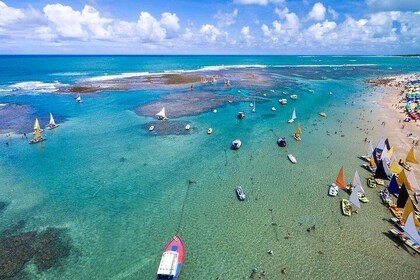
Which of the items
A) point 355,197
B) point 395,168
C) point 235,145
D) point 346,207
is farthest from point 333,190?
point 235,145

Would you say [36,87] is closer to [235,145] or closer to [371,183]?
[235,145]

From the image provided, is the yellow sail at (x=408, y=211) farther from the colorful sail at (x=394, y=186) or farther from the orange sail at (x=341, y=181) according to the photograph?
the orange sail at (x=341, y=181)

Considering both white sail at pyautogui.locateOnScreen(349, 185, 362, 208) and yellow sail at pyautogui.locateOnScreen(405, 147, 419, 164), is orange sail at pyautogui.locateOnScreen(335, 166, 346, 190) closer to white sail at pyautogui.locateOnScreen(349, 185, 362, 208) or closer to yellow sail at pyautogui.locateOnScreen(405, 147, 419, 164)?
white sail at pyautogui.locateOnScreen(349, 185, 362, 208)

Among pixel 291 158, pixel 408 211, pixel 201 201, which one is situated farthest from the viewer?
pixel 291 158

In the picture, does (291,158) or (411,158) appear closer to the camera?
(411,158)

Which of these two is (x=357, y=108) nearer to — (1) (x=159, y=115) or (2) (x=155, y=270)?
(1) (x=159, y=115)

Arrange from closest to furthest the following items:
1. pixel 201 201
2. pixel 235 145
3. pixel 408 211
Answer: pixel 408 211 < pixel 201 201 < pixel 235 145
